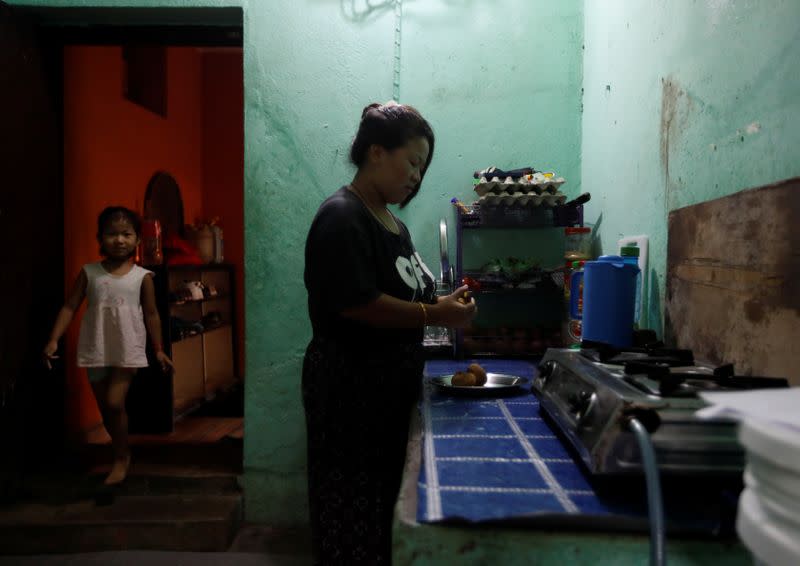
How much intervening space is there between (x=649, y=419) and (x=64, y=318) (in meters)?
2.79

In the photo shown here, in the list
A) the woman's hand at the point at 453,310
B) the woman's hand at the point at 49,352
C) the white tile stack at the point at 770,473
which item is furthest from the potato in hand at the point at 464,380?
the woman's hand at the point at 49,352

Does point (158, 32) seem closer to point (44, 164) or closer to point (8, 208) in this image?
point (44, 164)

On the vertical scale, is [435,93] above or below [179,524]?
above

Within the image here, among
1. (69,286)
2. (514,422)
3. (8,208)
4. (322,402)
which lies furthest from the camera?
(69,286)

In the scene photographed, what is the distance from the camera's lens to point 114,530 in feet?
7.88

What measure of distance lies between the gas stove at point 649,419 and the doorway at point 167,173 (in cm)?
232

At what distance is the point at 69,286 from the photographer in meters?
3.45

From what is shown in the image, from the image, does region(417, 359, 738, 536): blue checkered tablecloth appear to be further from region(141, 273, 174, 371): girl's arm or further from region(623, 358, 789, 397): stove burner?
region(141, 273, 174, 371): girl's arm

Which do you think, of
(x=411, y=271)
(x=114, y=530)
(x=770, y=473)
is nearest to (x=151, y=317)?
(x=114, y=530)

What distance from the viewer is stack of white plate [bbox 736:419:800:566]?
40 centimetres

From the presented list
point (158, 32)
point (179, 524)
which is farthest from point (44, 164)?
point (179, 524)

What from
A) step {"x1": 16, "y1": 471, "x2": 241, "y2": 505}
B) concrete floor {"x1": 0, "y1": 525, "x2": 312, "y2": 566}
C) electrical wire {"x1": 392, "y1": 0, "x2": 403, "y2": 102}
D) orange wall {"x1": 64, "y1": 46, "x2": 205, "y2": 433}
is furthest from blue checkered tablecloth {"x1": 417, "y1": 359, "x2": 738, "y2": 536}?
orange wall {"x1": 64, "y1": 46, "x2": 205, "y2": 433}

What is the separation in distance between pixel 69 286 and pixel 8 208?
116cm

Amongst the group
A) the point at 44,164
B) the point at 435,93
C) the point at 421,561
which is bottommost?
the point at 421,561
